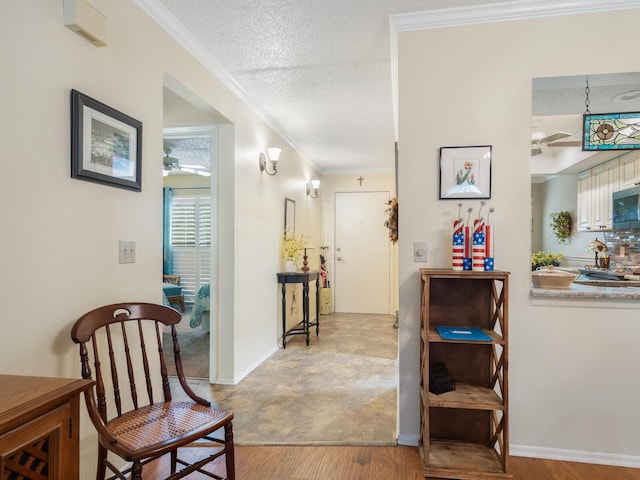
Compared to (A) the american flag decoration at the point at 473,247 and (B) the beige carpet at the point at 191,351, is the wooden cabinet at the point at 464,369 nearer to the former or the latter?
(A) the american flag decoration at the point at 473,247

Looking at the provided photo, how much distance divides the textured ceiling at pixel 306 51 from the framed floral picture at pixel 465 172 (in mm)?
791

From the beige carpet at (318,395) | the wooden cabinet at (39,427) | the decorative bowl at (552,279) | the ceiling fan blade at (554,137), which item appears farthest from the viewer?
the ceiling fan blade at (554,137)

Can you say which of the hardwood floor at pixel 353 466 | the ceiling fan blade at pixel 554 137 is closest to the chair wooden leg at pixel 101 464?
the hardwood floor at pixel 353 466

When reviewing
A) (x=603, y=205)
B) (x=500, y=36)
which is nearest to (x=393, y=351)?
(x=603, y=205)

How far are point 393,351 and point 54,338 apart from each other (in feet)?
11.2

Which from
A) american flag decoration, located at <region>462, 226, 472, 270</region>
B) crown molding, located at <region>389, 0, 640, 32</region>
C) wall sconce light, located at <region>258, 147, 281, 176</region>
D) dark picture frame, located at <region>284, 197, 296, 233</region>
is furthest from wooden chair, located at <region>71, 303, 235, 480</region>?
dark picture frame, located at <region>284, 197, 296, 233</region>

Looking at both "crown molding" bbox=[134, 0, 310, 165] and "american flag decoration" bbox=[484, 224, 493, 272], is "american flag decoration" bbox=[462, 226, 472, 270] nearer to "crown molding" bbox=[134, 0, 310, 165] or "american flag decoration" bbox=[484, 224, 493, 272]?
"american flag decoration" bbox=[484, 224, 493, 272]

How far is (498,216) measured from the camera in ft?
6.95

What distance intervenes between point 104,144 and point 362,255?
5.11 m

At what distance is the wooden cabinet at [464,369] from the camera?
1.93 meters

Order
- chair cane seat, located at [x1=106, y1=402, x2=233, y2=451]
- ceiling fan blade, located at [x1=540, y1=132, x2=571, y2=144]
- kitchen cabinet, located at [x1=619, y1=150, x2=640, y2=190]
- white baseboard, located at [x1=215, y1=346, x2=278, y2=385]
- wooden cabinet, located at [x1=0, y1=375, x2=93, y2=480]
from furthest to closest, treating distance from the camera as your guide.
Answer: kitchen cabinet, located at [x1=619, y1=150, x2=640, y2=190], ceiling fan blade, located at [x1=540, y1=132, x2=571, y2=144], white baseboard, located at [x1=215, y1=346, x2=278, y2=385], chair cane seat, located at [x1=106, y1=402, x2=233, y2=451], wooden cabinet, located at [x1=0, y1=375, x2=93, y2=480]

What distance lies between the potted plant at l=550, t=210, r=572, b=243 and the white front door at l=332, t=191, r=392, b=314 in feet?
9.24

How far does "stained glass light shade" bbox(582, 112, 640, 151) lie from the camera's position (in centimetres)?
214

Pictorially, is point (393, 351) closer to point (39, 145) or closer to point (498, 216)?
point (498, 216)
